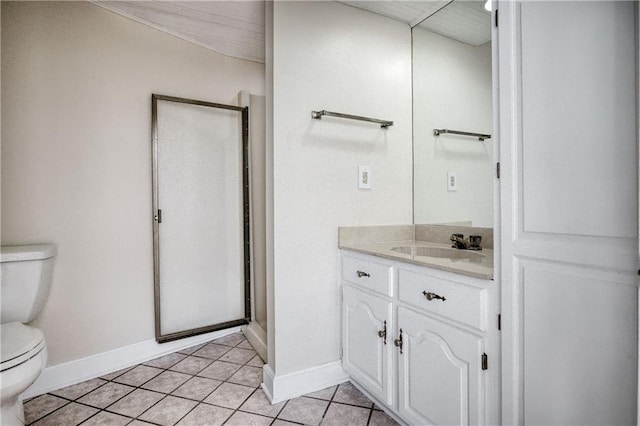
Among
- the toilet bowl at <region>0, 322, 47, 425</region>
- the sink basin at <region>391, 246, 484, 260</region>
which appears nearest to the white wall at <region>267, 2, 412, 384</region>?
the sink basin at <region>391, 246, 484, 260</region>

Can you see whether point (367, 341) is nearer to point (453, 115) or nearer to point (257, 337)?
point (257, 337)

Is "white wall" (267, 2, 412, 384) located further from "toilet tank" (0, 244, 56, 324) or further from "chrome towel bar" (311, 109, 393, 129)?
"toilet tank" (0, 244, 56, 324)

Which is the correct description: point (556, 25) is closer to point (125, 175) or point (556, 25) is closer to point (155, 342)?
point (125, 175)

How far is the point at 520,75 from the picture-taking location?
1.02m

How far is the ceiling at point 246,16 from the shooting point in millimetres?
1875

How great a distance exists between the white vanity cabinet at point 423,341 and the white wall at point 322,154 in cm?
21

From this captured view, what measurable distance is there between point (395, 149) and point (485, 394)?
4.71 ft

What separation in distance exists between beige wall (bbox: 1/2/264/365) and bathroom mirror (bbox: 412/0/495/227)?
1.73 m

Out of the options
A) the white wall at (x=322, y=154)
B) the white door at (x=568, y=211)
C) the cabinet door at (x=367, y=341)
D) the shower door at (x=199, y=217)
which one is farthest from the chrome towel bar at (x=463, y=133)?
the shower door at (x=199, y=217)

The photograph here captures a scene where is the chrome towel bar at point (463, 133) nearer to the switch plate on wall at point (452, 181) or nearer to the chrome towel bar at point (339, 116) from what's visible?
the switch plate on wall at point (452, 181)

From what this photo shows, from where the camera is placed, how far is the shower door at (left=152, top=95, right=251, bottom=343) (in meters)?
2.29

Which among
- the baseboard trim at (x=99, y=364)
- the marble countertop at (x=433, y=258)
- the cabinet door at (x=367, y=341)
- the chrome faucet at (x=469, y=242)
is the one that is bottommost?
the baseboard trim at (x=99, y=364)

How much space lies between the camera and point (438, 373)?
1.26 metres

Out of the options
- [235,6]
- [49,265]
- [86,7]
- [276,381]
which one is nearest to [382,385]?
[276,381]
